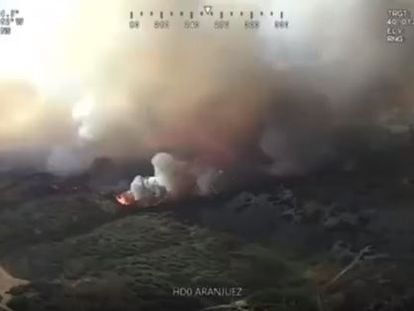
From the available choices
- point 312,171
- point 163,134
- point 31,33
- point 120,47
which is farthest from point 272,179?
point 31,33

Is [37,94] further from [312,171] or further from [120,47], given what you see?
[312,171]

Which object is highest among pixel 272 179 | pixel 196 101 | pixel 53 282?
pixel 196 101

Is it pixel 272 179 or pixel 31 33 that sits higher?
pixel 31 33

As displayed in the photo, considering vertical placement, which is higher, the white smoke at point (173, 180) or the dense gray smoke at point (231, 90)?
the dense gray smoke at point (231, 90)

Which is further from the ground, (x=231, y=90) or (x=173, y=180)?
(x=231, y=90)
